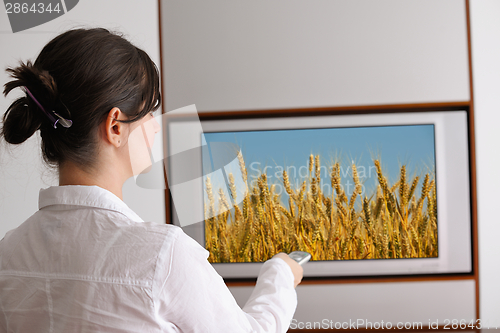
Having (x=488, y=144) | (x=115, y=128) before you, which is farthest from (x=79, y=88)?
(x=488, y=144)

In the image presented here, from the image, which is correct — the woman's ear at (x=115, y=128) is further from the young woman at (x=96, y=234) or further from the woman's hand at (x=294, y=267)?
the woman's hand at (x=294, y=267)

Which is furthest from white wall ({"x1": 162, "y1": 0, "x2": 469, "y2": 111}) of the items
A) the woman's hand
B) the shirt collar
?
the shirt collar

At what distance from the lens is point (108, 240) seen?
43cm

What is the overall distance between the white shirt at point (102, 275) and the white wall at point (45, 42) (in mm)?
620

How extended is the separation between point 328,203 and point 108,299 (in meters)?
0.77

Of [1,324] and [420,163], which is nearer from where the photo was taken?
[1,324]

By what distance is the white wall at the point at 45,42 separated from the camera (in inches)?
42.8

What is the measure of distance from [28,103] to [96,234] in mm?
225

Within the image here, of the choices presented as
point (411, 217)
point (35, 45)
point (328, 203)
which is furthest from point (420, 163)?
point (35, 45)

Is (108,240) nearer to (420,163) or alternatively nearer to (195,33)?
(195,33)

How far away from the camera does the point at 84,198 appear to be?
47 cm

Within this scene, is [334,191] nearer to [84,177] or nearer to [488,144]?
[488,144]

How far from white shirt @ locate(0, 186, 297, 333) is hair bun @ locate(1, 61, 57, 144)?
104 millimetres

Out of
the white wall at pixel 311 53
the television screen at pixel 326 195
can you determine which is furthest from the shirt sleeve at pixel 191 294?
the white wall at pixel 311 53
